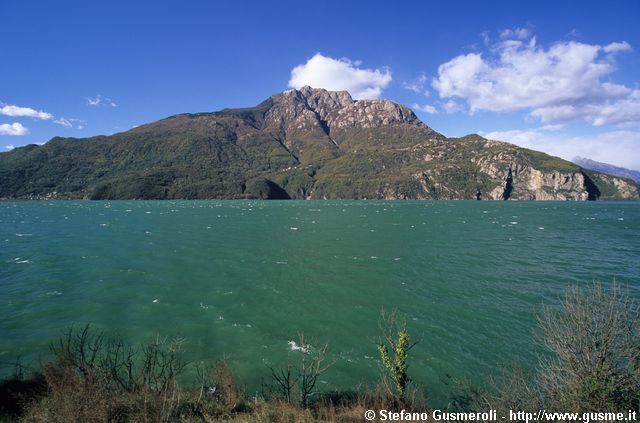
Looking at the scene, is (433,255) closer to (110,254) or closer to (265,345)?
(265,345)

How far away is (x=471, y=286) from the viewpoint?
37969 mm

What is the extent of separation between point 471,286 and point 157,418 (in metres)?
35.7

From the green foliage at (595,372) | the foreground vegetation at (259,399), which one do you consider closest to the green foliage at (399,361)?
the foreground vegetation at (259,399)

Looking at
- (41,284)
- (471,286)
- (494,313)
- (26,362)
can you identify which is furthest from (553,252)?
(41,284)

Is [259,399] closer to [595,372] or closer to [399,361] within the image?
[399,361]

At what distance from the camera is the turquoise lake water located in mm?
23344

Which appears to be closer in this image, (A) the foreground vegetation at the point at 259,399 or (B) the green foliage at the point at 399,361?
(A) the foreground vegetation at the point at 259,399

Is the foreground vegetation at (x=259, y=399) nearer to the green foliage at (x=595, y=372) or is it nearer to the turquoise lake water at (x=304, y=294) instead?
the green foliage at (x=595, y=372)

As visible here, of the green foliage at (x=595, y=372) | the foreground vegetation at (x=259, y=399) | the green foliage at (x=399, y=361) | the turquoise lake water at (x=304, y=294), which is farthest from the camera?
the turquoise lake water at (x=304, y=294)

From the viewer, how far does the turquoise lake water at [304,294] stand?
2334cm

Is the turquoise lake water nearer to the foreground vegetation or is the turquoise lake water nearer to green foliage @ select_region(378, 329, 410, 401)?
green foliage @ select_region(378, 329, 410, 401)

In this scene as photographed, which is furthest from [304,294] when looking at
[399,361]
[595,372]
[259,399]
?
[595,372]

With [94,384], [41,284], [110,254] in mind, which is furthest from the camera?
[110,254]

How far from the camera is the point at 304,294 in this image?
35656 millimetres
